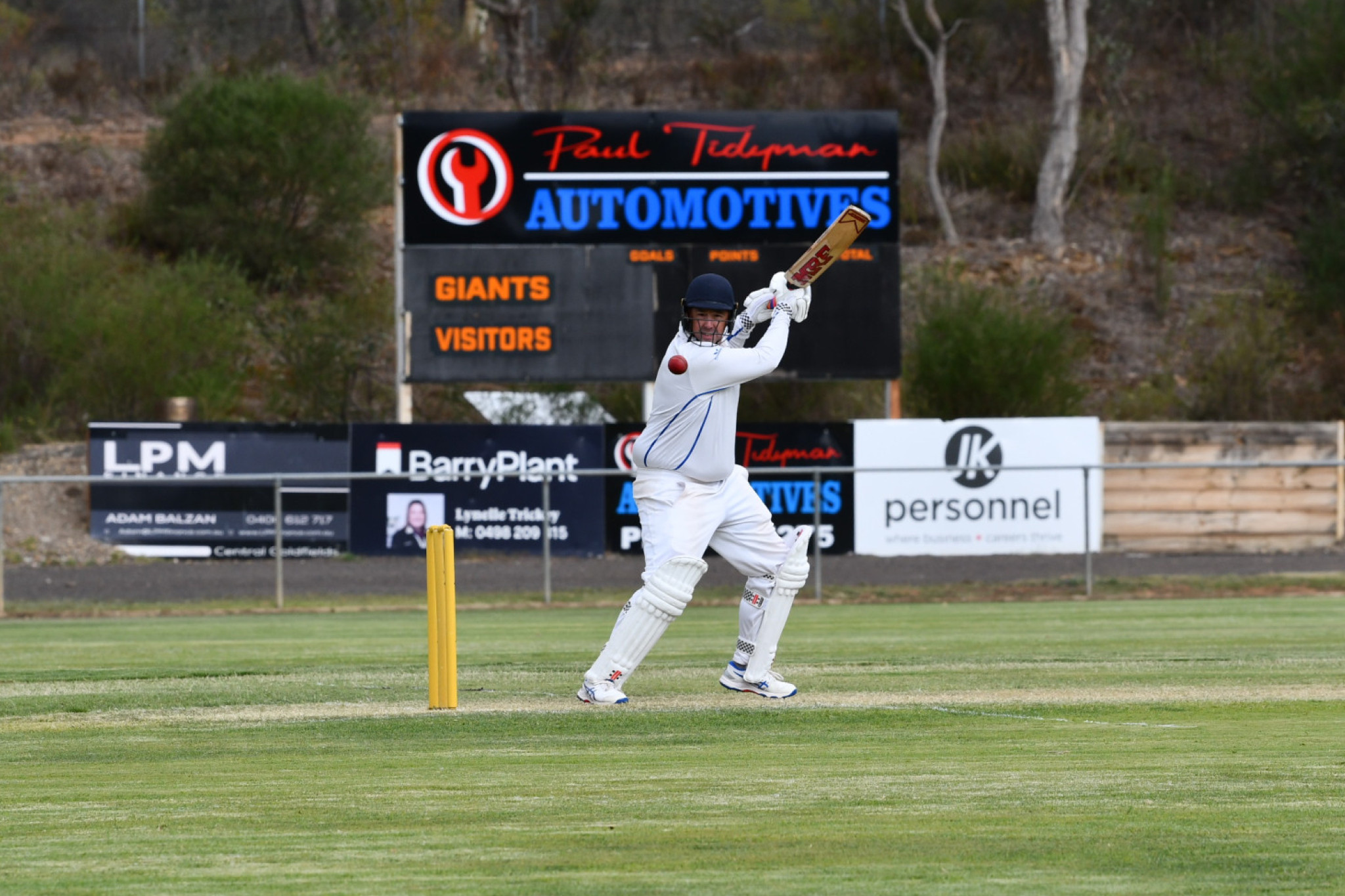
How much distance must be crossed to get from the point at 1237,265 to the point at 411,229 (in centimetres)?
2209

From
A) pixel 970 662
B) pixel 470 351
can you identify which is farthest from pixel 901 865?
pixel 470 351

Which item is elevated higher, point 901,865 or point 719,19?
point 719,19

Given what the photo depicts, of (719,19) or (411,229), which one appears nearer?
(411,229)

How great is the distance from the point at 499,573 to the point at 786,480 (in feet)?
12.6

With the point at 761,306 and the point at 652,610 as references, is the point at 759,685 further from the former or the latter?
the point at 761,306

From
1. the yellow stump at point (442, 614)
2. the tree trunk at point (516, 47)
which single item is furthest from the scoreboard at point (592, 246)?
the yellow stump at point (442, 614)

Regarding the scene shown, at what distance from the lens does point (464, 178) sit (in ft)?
77.0

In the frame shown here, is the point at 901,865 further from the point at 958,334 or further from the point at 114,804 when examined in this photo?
the point at 958,334

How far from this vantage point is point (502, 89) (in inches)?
1604

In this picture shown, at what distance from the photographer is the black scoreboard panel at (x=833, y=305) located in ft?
76.8

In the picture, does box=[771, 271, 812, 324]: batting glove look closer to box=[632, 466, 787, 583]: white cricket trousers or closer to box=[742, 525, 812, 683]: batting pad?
box=[632, 466, 787, 583]: white cricket trousers

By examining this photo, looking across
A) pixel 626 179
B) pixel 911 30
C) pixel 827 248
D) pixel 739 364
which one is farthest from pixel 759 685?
pixel 911 30

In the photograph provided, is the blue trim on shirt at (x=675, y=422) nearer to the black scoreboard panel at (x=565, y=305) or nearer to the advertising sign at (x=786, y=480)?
the advertising sign at (x=786, y=480)

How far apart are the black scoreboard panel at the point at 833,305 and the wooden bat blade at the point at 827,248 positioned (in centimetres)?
1393
